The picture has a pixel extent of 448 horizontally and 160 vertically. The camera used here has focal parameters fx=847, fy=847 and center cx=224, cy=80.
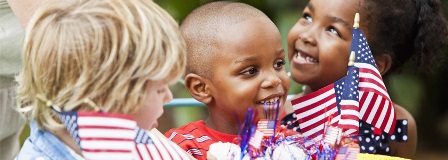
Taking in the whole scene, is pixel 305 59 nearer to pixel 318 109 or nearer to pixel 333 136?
pixel 318 109

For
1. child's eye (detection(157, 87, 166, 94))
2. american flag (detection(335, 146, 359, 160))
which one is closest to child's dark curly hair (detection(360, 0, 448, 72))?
american flag (detection(335, 146, 359, 160))

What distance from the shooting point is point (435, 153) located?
19.3ft

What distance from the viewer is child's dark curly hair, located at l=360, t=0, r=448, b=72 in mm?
3365

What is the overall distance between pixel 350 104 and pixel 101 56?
115 centimetres

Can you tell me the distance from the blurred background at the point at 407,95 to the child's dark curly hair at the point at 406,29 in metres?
0.84

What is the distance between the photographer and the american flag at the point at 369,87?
3.00m

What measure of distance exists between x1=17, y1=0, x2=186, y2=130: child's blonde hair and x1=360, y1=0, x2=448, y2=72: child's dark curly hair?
140 cm

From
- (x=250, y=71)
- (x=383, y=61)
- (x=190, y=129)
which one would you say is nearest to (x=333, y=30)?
(x=383, y=61)

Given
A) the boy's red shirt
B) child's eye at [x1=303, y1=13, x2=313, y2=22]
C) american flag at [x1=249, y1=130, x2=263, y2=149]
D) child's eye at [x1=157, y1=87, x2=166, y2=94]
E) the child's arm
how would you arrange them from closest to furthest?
child's eye at [x1=157, y1=87, x2=166, y2=94], american flag at [x1=249, y1=130, x2=263, y2=149], the boy's red shirt, child's eye at [x1=303, y1=13, x2=313, y2=22], the child's arm

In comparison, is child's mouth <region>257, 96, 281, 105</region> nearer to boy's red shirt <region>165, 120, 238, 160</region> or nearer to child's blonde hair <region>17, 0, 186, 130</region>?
boy's red shirt <region>165, 120, 238, 160</region>

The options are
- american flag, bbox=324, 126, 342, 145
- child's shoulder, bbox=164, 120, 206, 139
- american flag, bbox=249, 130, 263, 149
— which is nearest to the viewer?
american flag, bbox=249, 130, 263, 149

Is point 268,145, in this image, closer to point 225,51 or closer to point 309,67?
point 225,51

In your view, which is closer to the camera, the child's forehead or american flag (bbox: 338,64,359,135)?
american flag (bbox: 338,64,359,135)

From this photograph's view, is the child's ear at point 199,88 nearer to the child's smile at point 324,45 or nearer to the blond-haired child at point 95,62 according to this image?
the child's smile at point 324,45
